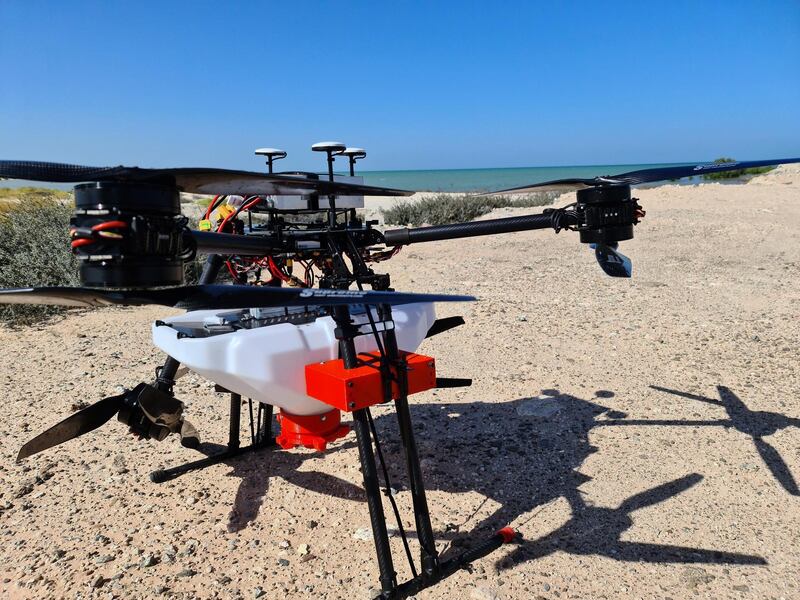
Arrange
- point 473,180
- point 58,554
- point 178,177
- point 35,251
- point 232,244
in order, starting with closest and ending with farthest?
point 178,177 < point 232,244 < point 58,554 < point 35,251 < point 473,180

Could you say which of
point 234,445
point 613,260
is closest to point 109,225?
point 613,260

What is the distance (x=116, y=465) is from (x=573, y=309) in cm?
476

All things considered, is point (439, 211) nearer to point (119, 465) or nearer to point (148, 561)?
point (119, 465)

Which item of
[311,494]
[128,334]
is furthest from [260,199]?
[128,334]

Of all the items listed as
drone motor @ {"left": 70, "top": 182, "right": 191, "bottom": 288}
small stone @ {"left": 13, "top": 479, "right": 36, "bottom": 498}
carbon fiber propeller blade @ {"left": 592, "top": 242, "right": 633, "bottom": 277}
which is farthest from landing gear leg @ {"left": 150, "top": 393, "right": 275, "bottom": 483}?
carbon fiber propeller blade @ {"left": 592, "top": 242, "right": 633, "bottom": 277}

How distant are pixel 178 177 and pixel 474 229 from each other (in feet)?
4.62

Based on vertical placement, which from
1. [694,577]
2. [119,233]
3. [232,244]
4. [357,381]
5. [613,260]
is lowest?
[694,577]

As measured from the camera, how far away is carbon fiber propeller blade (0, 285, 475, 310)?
1897 millimetres

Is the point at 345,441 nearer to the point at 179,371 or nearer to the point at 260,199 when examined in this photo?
the point at 179,371

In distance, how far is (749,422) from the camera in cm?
407

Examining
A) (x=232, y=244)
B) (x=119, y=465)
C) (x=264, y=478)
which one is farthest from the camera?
(x=119, y=465)

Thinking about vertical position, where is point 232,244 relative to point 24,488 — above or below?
above

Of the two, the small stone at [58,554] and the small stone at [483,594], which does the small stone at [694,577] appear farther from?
the small stone at [58,554]

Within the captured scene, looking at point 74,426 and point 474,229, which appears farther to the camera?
point 474,229
